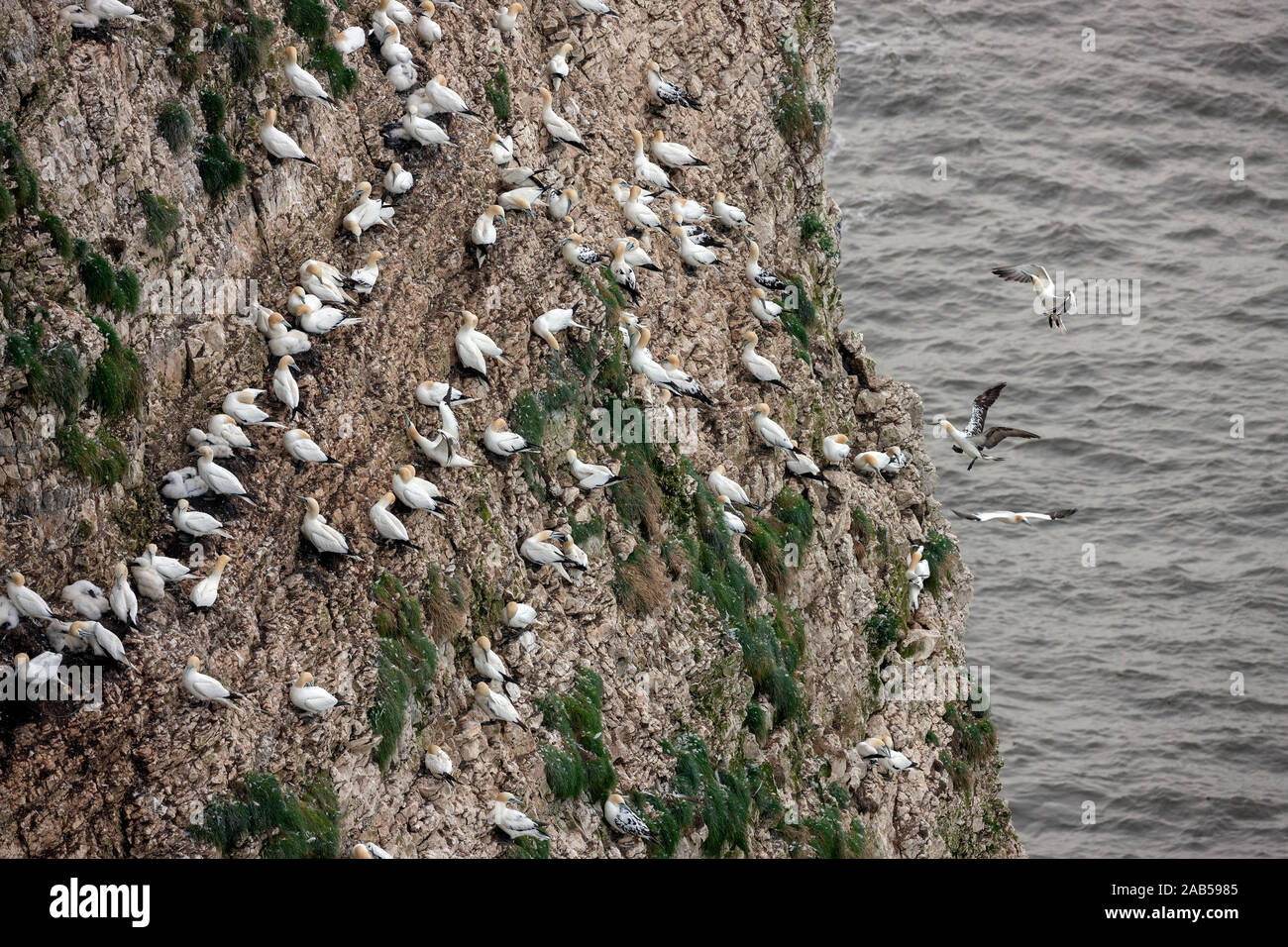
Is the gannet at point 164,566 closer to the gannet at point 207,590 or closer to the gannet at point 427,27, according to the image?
the gannet at point 207,590

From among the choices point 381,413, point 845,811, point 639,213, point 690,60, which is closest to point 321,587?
point 381,413

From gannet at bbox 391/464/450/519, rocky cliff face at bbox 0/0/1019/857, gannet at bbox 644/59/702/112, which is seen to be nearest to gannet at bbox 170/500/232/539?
rocky cliff face at bbox 0/0/1019/857

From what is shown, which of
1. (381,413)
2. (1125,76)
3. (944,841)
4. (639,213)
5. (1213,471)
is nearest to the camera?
(381,413)

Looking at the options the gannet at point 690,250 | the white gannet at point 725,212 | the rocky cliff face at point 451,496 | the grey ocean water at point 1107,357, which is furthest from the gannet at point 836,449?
the grey ocean water at point 1107,357

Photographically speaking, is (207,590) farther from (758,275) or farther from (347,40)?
(758,275)

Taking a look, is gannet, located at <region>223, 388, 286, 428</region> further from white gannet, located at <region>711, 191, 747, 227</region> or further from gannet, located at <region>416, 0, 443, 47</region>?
white gannet, located at <region>711, 191, 747, 227</region>

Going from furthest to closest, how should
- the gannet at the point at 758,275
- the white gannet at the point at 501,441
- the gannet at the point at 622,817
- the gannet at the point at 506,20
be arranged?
the gannet at the point at 758,275 → the gannet at the point at 506,20 → the white gannet at the point at 501,441 → the gannet at the point at 622,817
